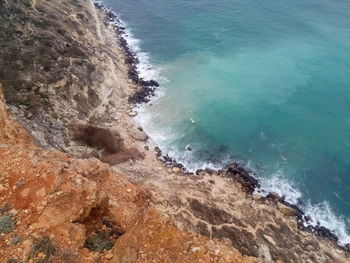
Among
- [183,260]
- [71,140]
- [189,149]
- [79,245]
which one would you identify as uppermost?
[79,245]

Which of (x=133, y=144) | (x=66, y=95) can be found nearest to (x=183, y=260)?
(x=133, y=144)

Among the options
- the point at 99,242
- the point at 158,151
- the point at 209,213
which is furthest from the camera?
the point at 158,151

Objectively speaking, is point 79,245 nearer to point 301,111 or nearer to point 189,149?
point 189,149

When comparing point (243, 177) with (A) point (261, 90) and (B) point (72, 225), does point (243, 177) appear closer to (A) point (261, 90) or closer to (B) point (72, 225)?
(A) point (261, 90)

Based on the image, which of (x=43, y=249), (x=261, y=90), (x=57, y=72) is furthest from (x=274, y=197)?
(x=57, y=72)

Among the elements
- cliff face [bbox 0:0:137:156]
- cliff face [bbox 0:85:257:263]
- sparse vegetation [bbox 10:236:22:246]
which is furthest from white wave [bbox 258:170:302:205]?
sparse vegetation [bbox 10:236:22:246]

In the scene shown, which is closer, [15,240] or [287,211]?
[15,240]
